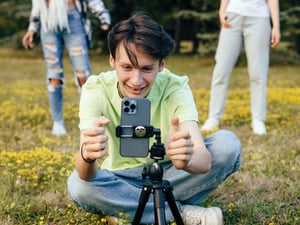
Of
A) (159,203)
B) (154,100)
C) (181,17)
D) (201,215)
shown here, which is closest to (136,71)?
(154,100)

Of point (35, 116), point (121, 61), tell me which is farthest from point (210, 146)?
point (35, 116)

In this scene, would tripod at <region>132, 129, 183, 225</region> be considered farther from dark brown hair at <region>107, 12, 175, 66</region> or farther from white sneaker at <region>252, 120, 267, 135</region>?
white sneaker at <region>252, 120, 267, 135</region>

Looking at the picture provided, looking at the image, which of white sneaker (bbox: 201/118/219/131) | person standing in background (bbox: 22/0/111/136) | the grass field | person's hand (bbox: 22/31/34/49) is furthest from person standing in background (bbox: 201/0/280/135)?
person's hand (bbox: 22/31/34/49)

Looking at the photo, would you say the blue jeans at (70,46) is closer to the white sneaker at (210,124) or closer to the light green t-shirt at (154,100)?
the white sneaker at (210,124)

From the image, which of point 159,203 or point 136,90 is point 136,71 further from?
point 159,203

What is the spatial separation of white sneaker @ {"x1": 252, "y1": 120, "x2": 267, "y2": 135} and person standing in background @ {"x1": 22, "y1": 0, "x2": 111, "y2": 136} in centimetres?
175

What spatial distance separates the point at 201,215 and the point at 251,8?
3.11m

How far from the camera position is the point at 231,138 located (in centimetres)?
285

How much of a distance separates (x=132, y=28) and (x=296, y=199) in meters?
1.63

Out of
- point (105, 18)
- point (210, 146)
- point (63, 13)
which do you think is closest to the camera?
point (210, 146)

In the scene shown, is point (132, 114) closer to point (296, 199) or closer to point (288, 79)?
point (296, 199)

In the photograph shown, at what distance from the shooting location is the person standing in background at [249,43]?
217 inches

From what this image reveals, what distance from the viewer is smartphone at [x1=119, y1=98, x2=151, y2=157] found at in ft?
6.47

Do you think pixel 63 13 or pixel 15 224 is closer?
pixel 15 224
